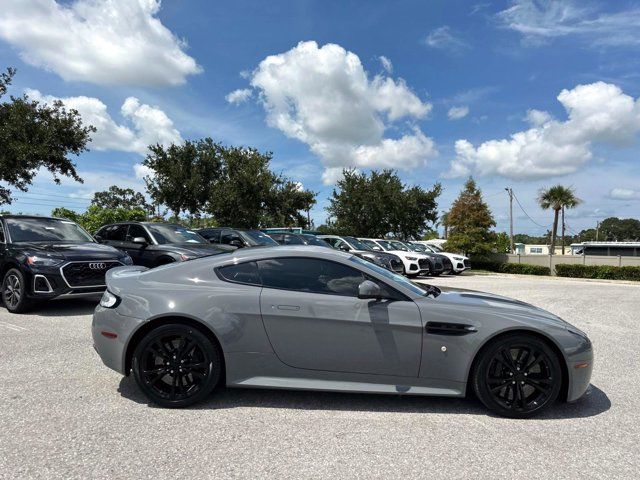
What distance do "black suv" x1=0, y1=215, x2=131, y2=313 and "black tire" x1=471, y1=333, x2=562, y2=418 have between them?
20.6 ft

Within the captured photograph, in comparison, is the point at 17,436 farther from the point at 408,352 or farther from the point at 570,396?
the point at 570,396

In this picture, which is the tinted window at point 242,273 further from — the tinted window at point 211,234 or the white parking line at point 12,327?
the tinted window at point 211,234

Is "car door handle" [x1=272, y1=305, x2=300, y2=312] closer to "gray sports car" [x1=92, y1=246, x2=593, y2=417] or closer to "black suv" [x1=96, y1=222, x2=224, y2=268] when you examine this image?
"gray sports car" [x1=92, y1=246, x2=593, y2=417]

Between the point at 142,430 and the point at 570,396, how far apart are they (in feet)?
11.0

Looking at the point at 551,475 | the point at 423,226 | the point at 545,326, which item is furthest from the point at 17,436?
the point at 423,226

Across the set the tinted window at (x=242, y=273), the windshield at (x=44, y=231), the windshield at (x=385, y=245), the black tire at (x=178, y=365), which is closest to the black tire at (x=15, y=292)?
the windshield at (x=44, y=231)

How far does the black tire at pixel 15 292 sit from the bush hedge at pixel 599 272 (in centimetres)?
2797

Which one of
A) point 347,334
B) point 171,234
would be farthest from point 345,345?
point 171,234

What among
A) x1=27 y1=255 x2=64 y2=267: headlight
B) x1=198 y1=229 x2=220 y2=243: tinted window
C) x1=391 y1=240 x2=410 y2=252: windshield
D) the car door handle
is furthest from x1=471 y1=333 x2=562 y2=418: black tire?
x1=391 y1=240 x2=410 y2=252: windshield

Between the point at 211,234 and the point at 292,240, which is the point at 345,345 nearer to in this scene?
the point at 211,234

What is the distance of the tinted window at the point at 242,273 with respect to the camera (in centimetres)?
383

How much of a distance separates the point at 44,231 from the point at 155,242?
215 centimetres

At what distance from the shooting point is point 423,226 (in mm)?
36594

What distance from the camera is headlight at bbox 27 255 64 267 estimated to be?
23.2 feet
